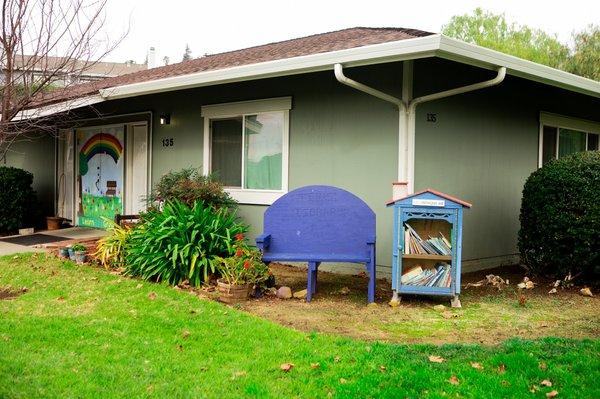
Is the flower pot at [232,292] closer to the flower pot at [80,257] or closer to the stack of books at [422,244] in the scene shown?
the stack of books at [422,244]

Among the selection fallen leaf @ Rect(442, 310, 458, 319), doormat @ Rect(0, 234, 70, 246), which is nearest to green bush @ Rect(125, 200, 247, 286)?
fallen leaf @ Rect(442, 310, 458, 319)

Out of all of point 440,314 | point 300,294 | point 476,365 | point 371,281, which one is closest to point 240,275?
point 300,294

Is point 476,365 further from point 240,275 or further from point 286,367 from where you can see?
point 240,275

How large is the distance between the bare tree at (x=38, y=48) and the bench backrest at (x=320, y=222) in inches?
116

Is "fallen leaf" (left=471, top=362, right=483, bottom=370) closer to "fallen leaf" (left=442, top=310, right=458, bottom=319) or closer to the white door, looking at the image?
"fallen leaf" (left=442, top=310, right=458, bottom=319)

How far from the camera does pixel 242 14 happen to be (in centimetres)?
3406

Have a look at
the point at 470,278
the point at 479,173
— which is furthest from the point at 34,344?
the point at 479,173

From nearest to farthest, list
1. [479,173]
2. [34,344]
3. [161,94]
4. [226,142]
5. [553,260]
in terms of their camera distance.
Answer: [34,344] < [553,260] < [479,173] < [226,142] < [161,94]

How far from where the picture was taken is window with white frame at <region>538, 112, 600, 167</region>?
383 inches

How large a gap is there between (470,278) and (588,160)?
6.72 ft

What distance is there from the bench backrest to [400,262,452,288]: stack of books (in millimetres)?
581

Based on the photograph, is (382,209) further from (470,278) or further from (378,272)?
(470,278)

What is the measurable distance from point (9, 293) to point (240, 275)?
2621 mm

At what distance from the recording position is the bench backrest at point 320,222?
6.32 m
